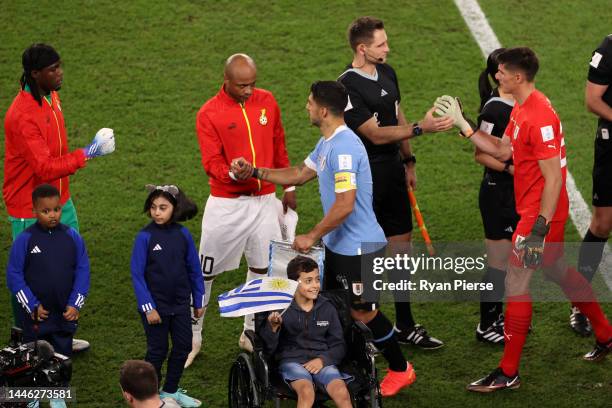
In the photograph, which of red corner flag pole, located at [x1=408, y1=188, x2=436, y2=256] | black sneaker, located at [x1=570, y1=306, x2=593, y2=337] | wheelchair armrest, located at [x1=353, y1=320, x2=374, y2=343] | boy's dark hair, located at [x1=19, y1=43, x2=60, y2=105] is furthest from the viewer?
red corner flag pole, located at [x1=408, y1=188, x2=436, y2=256]

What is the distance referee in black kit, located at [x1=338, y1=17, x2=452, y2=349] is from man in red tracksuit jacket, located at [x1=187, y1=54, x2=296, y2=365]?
0.60 m

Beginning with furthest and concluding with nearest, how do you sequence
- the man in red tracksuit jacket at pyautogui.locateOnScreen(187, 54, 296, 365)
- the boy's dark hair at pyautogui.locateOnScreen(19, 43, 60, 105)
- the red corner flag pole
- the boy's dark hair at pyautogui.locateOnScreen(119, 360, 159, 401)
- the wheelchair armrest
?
the red corner flag pole < the man in red tracksuit jacket at pyautogui.locateOnScreen(187, 54, 296, 365) < the boy's dark hair at pyautogui.locateOnScreen(19, 43, 60, 105) < the wheelchair armrest < the boy's dark hair at pyautogui.locateOnScreen(119, 360, 159, 401)

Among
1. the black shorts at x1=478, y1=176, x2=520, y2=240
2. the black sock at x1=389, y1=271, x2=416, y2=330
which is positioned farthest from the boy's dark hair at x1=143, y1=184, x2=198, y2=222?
the black shorts at x1=478, y1=176, x2=520, y2=240

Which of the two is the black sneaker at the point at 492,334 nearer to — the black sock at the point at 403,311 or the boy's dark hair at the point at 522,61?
the black sock at the point at 403,311

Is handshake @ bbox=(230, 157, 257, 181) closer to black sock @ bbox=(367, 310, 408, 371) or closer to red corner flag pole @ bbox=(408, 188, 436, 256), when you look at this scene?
black sock @ bbox=(367, 310, 408, 371)

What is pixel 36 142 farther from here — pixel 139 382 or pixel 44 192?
pixel 139 382

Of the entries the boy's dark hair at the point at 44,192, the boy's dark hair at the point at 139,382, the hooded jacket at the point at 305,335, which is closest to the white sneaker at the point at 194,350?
the hooded jacket at the point at 305,335

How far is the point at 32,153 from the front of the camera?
8102 millimetres

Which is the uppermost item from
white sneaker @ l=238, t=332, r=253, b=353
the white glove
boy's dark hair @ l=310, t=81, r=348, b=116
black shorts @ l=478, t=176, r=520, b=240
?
boy's dark hair @ l=310, t=81, r=348, b=116

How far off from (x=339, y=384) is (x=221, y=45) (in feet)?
20.6

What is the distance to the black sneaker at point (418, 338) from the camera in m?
8.73

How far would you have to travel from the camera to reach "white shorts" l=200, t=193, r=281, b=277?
8523 millimetres

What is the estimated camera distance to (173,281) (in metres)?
7.71

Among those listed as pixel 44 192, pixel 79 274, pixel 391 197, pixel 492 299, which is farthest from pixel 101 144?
pixel 492 299
